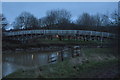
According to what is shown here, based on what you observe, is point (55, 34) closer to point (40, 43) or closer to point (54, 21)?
point (40, 43)

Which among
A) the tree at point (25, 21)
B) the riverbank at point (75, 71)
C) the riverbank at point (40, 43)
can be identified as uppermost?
the tree at point (25, 21)

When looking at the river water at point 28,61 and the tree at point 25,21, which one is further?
the tree at point 25,21

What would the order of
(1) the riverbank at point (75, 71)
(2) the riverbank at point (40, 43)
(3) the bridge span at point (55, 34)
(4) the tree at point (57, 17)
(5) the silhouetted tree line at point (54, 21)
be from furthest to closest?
(4) the tree at point (57, 17) → (5) the silhouetted tree line at point (54, 21) → (3) the bridge span at point (55, 34) → (2) the riverbank at point (40, 43) → (1) the riverbank at point (75, 71)

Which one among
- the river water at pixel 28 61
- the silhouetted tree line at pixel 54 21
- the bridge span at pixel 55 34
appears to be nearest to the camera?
the river water at pixel 28 61

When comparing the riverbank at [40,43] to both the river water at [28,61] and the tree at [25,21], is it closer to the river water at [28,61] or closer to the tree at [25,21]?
the river water at [28,61]

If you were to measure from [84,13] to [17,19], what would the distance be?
2060 centimetres

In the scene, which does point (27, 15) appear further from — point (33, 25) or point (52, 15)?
point (52, 15)

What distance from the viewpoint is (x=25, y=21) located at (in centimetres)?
4700

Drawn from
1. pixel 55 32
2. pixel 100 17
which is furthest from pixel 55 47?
pixel 100 17

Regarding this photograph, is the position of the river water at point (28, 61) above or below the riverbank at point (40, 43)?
below

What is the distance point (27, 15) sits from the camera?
48.2 m

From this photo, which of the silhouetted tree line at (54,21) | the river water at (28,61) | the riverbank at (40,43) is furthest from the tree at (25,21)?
the river water at (28,61)

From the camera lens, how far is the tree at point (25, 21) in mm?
46534

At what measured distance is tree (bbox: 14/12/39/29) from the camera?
46.5 metres
